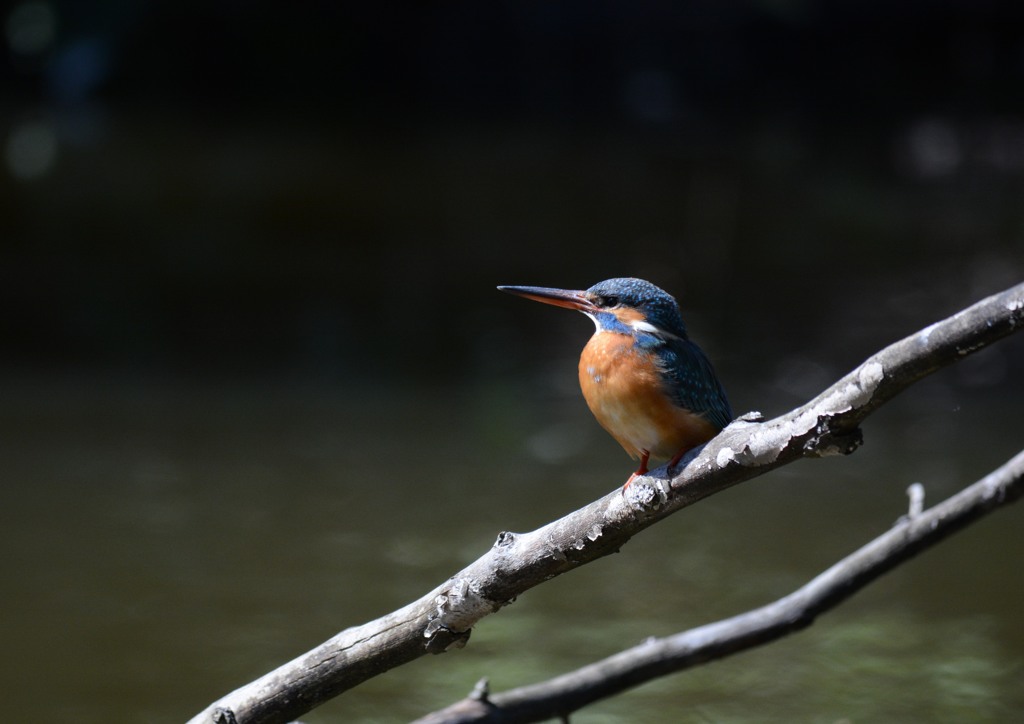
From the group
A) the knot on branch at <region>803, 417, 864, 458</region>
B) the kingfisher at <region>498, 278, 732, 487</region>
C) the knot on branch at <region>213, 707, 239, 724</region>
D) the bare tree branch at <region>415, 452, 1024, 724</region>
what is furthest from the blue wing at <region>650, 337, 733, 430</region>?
the knot on branch at <region>213, 707, 239, 724</region>

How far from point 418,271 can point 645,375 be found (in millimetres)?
5498

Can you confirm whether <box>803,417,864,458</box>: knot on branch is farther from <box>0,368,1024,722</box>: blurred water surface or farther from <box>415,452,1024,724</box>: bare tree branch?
<box>0,368,1024,722</box>: blurred water surface

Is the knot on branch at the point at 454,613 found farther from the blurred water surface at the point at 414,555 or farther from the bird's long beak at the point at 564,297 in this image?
the blurred water surface at the point at 414,555

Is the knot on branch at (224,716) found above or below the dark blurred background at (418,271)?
below

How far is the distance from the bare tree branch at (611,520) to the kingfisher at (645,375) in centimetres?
19

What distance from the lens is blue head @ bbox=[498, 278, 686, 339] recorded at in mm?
2094

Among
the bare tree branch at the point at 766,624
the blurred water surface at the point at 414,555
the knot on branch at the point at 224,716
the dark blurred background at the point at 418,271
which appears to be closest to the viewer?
the knot on branch at the point at 224,716

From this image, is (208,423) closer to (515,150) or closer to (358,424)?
(358,424)

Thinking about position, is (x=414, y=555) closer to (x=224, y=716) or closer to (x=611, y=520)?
(x=224, y=716)

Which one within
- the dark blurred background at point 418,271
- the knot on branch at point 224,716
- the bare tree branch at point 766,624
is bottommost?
the knot on branch at point 224,716

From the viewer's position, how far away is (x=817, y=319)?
670 centimetres

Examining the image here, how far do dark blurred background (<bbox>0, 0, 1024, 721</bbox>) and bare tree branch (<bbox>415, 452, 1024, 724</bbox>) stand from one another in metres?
0.54

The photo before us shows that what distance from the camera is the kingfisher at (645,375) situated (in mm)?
1981

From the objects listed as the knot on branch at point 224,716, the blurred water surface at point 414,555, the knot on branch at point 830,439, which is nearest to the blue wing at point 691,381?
the knot on branch at point 830,439
